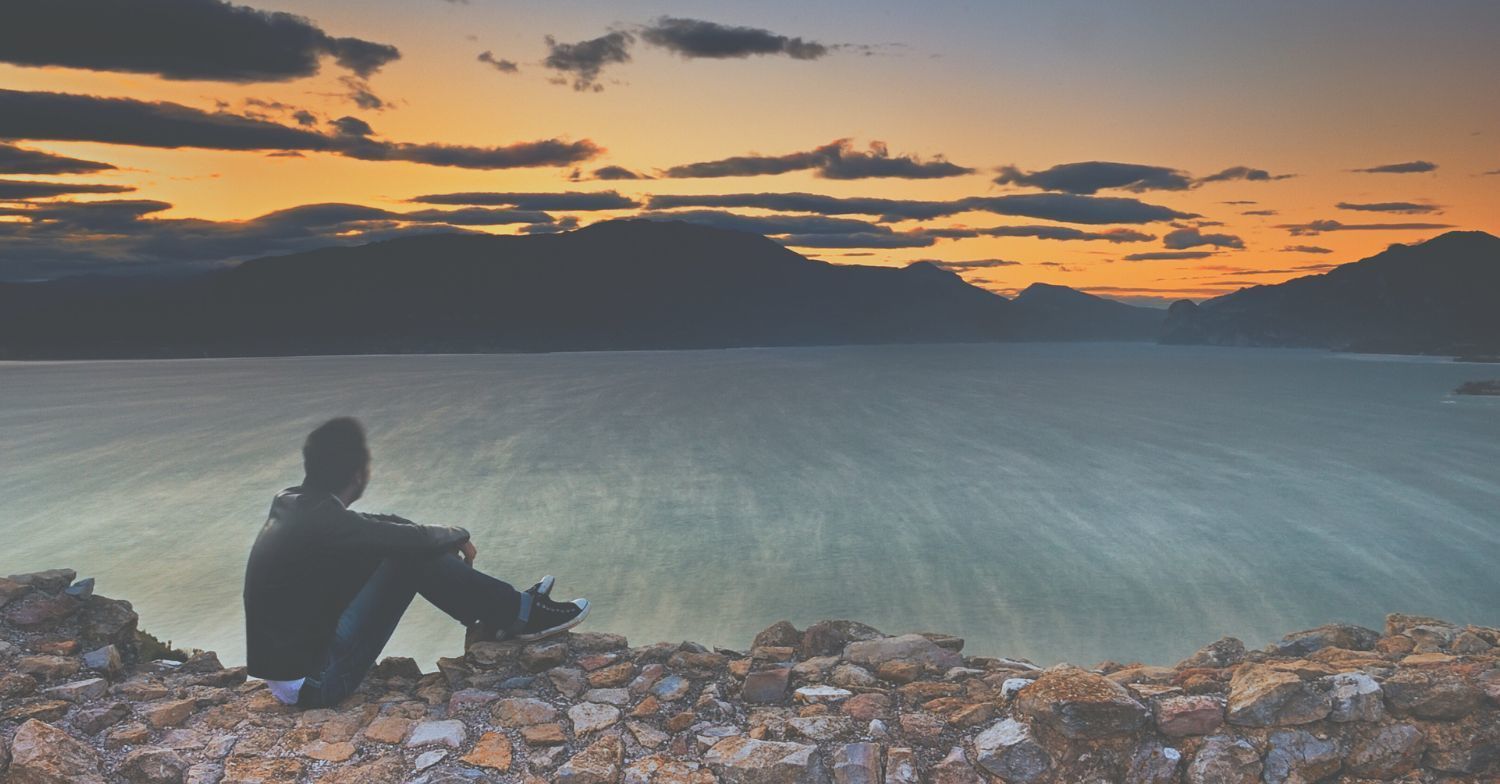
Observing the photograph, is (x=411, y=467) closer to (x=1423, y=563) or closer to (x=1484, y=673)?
(x=1423, y=563)

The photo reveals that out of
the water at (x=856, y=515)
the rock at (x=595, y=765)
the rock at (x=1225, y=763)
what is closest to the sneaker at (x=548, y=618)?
the rock at (x=595, y=765)

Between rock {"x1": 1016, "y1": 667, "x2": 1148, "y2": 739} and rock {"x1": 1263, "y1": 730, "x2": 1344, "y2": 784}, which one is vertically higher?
rock {"x1": 1016, "y1": 667, "x2": 1148, "y2": 739}

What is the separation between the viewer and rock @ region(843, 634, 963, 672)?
6.28 m

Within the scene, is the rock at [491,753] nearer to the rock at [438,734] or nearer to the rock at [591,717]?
the rock at [438,734]

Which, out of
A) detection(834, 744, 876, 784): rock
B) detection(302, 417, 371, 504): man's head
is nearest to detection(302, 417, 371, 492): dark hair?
detection(302, 417, 371, 504): man's head

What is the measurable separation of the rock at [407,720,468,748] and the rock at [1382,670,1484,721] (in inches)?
204

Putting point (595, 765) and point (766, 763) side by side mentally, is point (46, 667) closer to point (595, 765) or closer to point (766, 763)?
point (595, 765)

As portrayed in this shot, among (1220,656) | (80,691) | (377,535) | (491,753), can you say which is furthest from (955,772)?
(80,691)

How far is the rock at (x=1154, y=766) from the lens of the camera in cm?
498

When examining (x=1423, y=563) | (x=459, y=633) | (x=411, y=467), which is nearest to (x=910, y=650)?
(x=459, y=633)

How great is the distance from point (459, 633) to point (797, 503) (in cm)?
1358

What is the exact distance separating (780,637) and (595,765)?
7.76 ft

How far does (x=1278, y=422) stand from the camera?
5512 centimetres

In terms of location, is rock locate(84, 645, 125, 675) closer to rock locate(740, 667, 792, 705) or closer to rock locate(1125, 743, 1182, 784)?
rock locate(740, 667, 792, 705)
